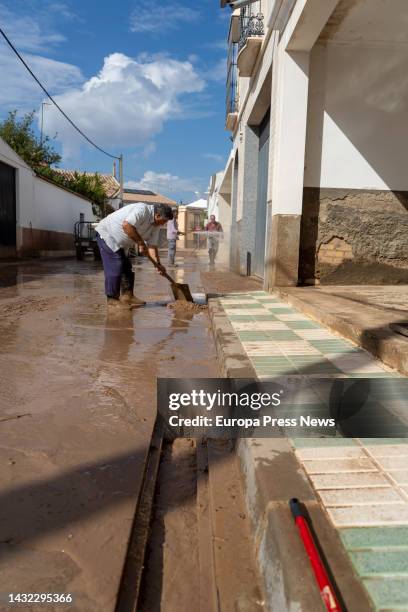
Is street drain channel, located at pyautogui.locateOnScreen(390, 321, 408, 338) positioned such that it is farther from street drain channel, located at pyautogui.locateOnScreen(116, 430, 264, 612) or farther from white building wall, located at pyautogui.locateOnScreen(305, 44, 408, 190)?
white building wall, located at pyautogui.locateOnScreen(305, 44, 408, 190)

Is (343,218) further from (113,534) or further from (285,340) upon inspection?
(113,534)

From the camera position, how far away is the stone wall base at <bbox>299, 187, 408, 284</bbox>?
5980 mm

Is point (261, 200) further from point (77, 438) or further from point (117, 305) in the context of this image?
point (77, 438)

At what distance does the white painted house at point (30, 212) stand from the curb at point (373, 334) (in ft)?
42.0

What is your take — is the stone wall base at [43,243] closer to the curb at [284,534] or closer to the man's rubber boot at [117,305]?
the man's rubber boot at [117,305]

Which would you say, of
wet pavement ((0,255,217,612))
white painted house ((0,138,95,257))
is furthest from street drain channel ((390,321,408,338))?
white painted house ((0,138,95,257))

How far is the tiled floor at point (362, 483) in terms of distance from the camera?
3.45ft

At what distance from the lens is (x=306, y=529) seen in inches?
44.5

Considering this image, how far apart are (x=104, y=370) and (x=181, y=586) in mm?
1846

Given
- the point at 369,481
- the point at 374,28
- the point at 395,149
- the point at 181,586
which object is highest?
the point at 374,28

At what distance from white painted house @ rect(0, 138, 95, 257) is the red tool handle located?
14776mm

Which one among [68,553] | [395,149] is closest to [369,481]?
[68,553]

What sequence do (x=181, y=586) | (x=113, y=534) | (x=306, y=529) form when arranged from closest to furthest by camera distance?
(x=306, y=529), (x=181, y=586), (x=113, y=534)

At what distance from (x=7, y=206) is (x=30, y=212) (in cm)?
208
